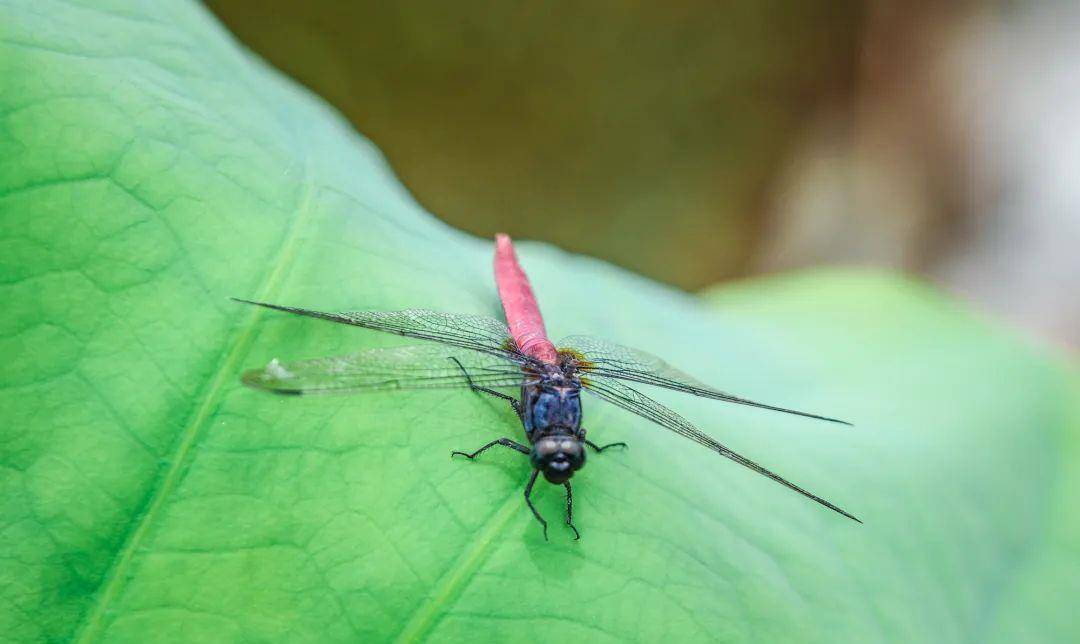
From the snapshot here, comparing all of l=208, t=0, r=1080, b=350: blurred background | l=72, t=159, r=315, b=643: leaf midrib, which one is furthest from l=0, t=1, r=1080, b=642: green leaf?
l=208, t=0, r=1080, b=350: blurred background

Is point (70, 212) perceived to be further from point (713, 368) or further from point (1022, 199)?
point (1022, 199)

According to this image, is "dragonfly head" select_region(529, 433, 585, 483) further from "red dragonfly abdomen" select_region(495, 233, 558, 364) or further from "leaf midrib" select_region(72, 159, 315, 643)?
"leaf midrib" select_region(72, 159, 315, 643)

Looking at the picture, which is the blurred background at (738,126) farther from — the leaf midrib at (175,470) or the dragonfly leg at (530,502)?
the dragonfly leg at (530,502)

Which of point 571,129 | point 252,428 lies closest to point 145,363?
point 252,428

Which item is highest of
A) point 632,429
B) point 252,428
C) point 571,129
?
point 571,129

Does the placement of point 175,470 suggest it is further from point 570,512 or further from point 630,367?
point 630,367
